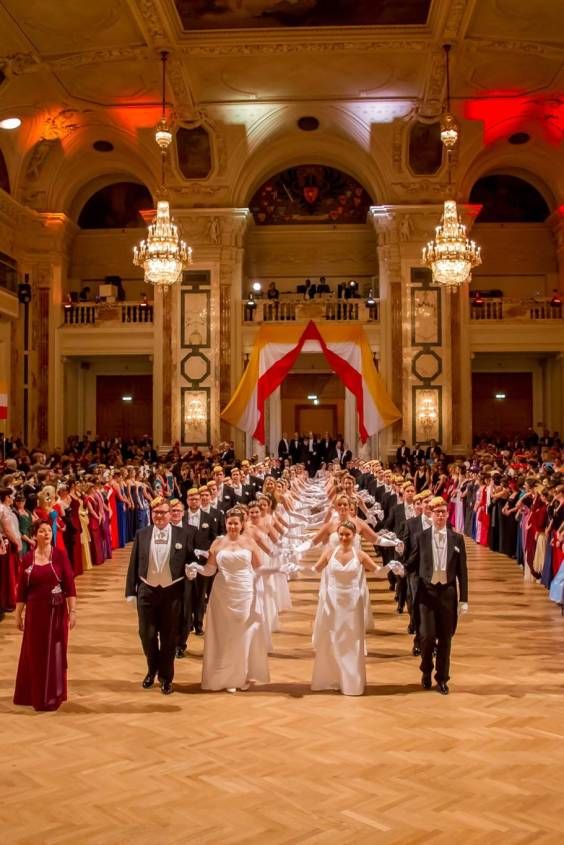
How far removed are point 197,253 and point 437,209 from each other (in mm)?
6829

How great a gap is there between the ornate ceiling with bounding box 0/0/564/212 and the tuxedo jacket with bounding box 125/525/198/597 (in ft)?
46.6

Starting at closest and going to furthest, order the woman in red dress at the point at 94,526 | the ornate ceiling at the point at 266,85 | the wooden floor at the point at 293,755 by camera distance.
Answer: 1. the wooden floor at the point at 293,755
2. the woman in red dress at the point at 94,526
3. the ornate ceiling at the point at 266,85

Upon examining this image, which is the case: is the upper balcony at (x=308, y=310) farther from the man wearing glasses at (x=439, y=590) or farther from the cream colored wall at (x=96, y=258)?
the man wearing glasses at (x=439, y=590)

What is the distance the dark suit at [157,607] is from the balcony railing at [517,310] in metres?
20.1

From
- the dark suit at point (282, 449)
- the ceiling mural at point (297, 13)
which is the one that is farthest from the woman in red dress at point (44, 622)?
the dark suit at point (282, 449)

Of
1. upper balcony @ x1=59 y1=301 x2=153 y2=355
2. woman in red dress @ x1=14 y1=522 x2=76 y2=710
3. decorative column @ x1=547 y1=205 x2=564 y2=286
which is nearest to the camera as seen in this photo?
woman in red dress @ x1=14 y1=522 x2=76 y2=710

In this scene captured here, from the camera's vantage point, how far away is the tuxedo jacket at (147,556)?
6984 mm

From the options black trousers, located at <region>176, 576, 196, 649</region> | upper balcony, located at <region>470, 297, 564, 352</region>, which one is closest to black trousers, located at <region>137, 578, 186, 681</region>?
black trousers, located at <region>176, 576, 196, 649</region>

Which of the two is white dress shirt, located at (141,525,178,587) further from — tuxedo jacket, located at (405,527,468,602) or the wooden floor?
tuxedo jacket, located at (405,527,468,602)

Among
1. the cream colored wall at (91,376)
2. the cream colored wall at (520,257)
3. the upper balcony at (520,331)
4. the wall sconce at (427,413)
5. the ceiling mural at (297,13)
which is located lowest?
the wall sconce at (427,413)

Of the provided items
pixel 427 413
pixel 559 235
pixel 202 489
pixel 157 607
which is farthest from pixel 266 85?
pixel 157 607

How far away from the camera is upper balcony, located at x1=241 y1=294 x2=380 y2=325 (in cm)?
2516

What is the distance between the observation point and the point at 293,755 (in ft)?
17.7

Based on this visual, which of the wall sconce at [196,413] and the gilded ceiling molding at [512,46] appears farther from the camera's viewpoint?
the wall sconce at [196,413]
